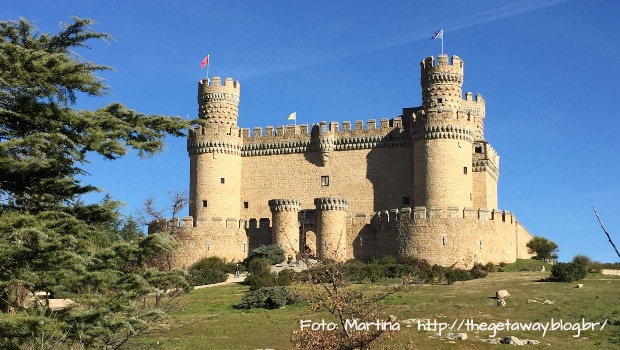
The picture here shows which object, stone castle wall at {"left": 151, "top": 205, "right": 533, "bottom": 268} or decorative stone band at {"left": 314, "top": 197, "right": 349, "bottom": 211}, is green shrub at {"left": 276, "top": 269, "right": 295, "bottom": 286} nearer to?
stone castle wall at {"left": 151, "top": 205, "right": 533, "bottom": 268}

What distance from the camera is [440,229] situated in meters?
40.2

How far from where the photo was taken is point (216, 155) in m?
48.7

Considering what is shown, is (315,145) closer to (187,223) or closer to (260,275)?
(187,223)

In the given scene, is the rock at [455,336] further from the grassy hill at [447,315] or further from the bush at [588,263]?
the bush at [588,263]

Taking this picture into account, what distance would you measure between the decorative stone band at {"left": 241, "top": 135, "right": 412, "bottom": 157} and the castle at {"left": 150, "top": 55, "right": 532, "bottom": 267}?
0.06 m

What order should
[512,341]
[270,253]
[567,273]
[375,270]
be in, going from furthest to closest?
[270,253], [375,270], [567,273], [512,341]

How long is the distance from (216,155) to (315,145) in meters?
6.02

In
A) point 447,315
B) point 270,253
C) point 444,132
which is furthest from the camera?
point 444,132

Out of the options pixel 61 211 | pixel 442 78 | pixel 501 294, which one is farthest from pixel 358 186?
pixel 61 211

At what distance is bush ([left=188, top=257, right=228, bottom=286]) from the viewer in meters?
38.8

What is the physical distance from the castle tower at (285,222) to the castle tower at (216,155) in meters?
4.09

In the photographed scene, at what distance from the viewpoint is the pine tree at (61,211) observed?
41.2ft

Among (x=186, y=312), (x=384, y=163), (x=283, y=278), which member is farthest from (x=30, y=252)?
(x=384, y=163)

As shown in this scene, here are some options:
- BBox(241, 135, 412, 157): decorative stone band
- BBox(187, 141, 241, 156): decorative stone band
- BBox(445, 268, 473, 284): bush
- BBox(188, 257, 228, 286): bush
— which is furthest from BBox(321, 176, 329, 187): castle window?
BBox(445, 268, 473, 284): bush
